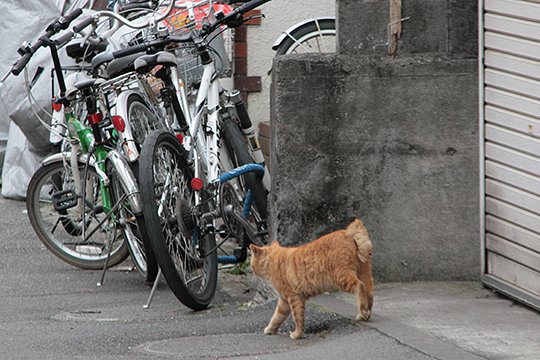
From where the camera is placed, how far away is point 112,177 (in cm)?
764

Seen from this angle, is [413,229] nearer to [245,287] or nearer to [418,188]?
[418,188]

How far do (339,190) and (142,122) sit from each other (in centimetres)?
160

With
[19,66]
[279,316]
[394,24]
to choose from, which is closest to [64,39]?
[19,66]

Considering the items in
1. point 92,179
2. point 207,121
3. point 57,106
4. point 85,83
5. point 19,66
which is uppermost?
point 19,66

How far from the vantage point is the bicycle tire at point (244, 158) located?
7.82m

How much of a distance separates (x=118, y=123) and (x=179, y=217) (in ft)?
2.42

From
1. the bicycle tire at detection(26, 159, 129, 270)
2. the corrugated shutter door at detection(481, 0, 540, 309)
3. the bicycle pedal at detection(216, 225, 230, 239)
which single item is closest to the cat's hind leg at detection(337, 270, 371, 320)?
the corrugated shutter door at detection(481, 0, 540, 309)

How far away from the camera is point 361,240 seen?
585 centimetres

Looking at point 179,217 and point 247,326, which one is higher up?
point 179,217

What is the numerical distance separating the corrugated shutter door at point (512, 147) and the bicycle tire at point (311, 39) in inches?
122

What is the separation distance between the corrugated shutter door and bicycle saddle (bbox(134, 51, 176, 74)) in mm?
2022

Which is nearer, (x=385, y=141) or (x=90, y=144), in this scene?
(x=385, y=141)

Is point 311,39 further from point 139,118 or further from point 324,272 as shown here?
point 324,272

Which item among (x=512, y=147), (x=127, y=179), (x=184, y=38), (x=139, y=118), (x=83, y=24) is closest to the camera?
(x=512, y=147)
